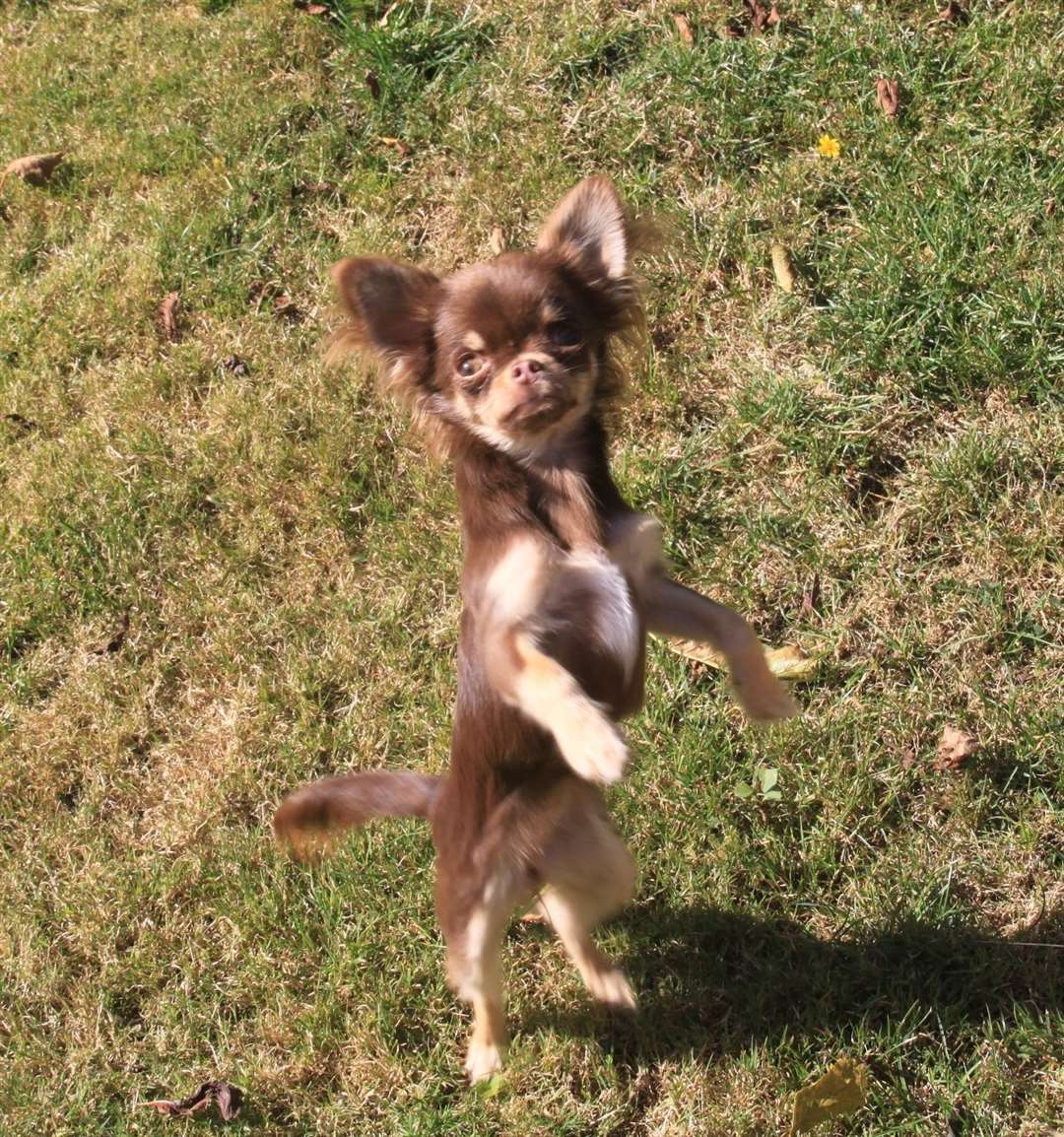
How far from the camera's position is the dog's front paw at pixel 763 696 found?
11.6 ft

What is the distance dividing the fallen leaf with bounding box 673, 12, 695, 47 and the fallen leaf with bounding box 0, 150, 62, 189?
9.65 ft

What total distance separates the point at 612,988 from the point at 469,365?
69.6 inches

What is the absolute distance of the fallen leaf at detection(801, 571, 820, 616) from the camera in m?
4.52

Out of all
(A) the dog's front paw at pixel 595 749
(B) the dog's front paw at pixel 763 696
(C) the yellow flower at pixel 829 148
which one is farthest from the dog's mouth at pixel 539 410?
(C) the yellow flower at pixel 829 148

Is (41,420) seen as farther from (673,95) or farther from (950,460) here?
(950,460)

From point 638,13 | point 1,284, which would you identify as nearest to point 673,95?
point 638,13

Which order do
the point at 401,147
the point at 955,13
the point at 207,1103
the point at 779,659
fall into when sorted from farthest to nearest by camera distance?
the point at 401,147 → the point at 955,13 → the point at 779,659 → the point at 207,1103

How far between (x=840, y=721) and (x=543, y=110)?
3008 millimetres

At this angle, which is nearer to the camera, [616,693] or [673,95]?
[616,693]

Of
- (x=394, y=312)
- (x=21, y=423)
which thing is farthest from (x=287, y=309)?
(x=394, y=312)

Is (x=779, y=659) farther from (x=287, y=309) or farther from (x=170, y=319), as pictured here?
(x=170, y=319)

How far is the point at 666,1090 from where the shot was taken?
3.73m

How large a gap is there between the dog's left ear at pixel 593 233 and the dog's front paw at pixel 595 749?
1.23 m

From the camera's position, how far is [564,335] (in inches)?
131
